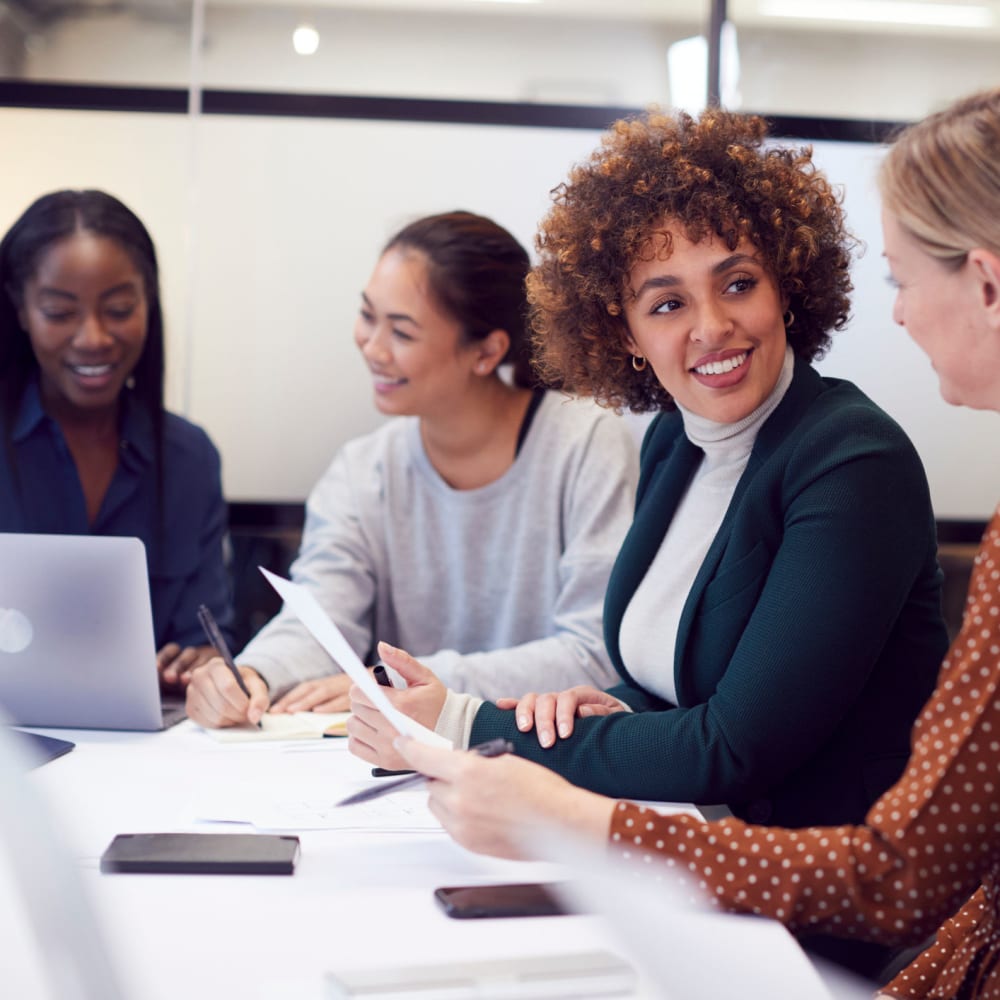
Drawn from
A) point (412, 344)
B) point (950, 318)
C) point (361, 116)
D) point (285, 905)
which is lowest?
point (285, 905)

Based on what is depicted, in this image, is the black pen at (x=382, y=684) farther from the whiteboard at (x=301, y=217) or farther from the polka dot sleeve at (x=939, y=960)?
the whiteboard at (x=301, y=217)

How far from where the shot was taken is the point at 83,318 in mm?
2180

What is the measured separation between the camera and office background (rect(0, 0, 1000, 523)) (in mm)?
2635

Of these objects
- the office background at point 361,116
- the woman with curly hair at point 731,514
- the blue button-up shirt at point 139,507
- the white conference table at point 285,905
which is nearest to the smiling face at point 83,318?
the blue button-up shirt at point 139,507

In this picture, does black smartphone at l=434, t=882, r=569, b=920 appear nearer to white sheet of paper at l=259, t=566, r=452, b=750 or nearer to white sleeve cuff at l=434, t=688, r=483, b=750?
white sheet of paper at l=259, t=566, r=452, b=750

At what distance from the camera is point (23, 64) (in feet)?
8.61

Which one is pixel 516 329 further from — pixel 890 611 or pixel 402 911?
pixel 402 911

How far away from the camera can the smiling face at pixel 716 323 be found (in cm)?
148

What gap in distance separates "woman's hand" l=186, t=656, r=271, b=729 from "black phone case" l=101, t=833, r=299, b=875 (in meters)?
0.48

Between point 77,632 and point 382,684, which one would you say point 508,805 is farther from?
point 77,632

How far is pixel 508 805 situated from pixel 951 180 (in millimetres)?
656

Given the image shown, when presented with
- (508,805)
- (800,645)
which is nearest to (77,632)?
(508,805)

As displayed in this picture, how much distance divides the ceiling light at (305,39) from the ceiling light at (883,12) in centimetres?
102

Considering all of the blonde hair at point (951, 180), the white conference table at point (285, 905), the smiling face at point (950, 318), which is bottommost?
the white conference table at point (285, 905)
